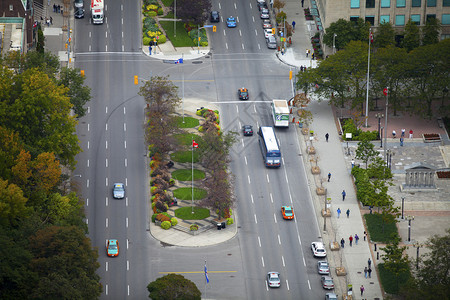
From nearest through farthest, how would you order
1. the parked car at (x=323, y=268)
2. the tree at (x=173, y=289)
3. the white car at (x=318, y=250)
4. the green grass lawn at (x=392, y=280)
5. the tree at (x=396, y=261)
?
the tree at (x=173, y=289) < the tree at (x=396, y=261) < the green grass lawn at (x=392, y=280) < the parked car at (x=323, y=268) < the white car at (x=318, y=250)

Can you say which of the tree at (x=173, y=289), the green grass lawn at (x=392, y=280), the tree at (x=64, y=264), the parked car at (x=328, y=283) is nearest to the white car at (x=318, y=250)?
the parked car at (x=328, y=283)

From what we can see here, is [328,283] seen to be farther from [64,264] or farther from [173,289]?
[64,264]

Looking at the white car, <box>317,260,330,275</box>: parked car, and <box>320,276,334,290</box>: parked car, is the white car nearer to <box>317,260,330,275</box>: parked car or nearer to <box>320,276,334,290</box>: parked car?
<box>317,260,330,275</box>: parked car

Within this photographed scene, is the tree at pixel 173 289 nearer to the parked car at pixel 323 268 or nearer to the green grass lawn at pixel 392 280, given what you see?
the parked car at pixel 323 268

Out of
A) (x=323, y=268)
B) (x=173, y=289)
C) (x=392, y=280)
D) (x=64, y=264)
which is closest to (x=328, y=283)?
(x=323, y=268)

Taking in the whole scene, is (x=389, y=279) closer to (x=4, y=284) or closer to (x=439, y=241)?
(x=439, y=241)

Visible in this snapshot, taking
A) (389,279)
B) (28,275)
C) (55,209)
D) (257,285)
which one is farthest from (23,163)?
(389,279)
